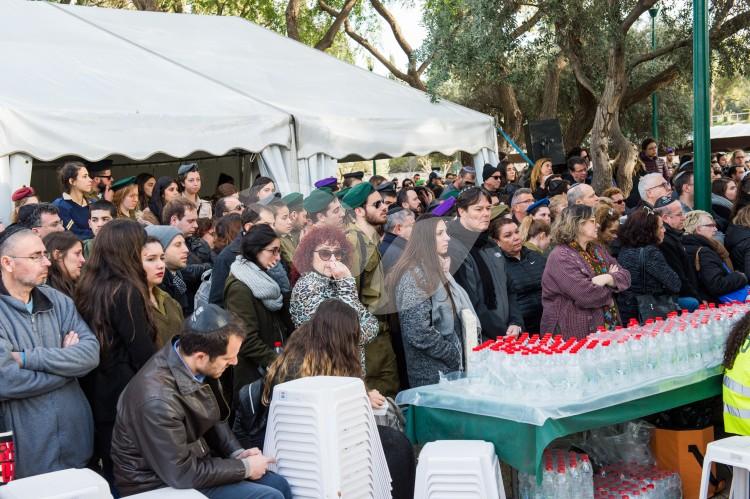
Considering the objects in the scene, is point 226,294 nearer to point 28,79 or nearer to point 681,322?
point 681,322

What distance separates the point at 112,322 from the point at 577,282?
2.85 m

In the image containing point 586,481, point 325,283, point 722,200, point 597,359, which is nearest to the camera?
point 597,359

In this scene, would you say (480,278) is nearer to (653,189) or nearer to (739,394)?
(739,394)

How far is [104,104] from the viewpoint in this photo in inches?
323

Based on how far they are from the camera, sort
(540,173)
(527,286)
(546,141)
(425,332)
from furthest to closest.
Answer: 1. (546,141)
2. (540,173)
3. (527,286)
4. (425,332)

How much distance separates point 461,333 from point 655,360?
1125 millimetres

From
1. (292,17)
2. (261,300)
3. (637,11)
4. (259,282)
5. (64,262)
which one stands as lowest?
(261,300)

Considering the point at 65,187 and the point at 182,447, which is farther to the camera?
the point at 65,187

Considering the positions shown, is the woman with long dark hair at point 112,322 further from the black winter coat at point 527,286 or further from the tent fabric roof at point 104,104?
the tent fabric roof at point 104,104

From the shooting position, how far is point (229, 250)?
17.1 ft

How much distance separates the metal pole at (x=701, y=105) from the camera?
8445mm

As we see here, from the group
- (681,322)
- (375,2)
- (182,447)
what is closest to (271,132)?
(681,322)

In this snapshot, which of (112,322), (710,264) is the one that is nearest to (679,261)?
(710,264)

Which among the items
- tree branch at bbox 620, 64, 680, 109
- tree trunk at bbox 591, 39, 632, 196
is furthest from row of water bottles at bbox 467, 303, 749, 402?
tree branch at bbox 620, 64, 680, 109
